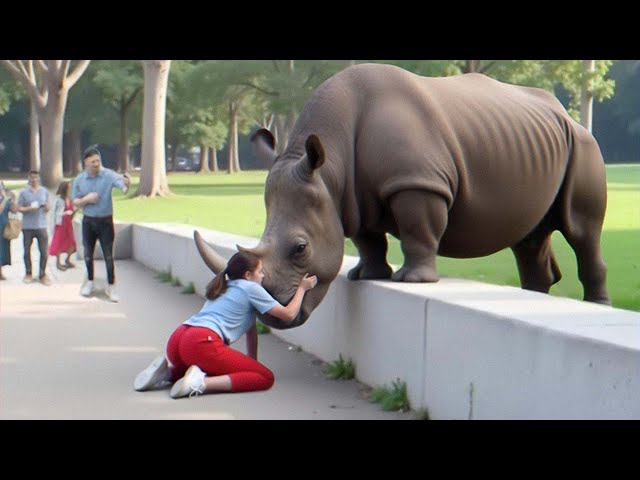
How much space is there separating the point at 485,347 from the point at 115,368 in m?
3.95

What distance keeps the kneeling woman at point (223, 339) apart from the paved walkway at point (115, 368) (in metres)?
0.11

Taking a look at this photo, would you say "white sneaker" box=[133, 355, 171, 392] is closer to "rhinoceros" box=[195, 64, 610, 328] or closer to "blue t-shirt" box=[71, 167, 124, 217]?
"rhinoceros" box=[195, 64, 610, 328]

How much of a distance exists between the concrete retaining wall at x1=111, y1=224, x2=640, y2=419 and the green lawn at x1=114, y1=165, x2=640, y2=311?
341 cm

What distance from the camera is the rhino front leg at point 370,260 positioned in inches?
345

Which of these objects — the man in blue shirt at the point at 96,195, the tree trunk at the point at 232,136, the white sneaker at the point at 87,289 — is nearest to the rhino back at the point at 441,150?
the man in blue shirt at the point at 96,195

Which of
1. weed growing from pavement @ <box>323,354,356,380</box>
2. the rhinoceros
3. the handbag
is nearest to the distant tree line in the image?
the handbag

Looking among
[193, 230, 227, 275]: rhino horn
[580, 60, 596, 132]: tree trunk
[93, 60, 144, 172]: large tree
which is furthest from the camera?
[93, 60, 144, 172]: large tree

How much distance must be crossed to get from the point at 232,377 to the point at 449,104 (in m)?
2.94

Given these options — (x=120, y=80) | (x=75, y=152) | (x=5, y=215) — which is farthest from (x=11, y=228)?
(x=75, y=152)

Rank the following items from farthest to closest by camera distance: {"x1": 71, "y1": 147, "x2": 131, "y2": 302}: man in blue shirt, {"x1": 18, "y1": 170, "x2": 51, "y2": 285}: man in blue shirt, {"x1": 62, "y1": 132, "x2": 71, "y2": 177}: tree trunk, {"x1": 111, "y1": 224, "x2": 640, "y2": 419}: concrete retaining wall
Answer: {"x1": 62, "y1": 132, "x2": 71, "y2": 177}: tree trunk, {"x1": 18, "y1": 170, "x2": 51, "y2": 285}: man in blue shirt, {"x1": 71, "y1": 147, "x2": 131, "y2": 302}: man in blue shirt, {"x1": 111, "y1": 224, "x2": 640, "y2": 419}: concrete retaining wall

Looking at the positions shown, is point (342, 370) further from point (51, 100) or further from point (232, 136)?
point (232, 136)

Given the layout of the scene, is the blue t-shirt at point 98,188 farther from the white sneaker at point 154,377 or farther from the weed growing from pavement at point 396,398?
the weed growing from pavement at point 396,398

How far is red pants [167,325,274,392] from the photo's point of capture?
25.5ft

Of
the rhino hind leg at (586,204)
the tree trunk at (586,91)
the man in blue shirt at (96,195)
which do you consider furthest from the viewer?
the tree trunk at (586,91)
